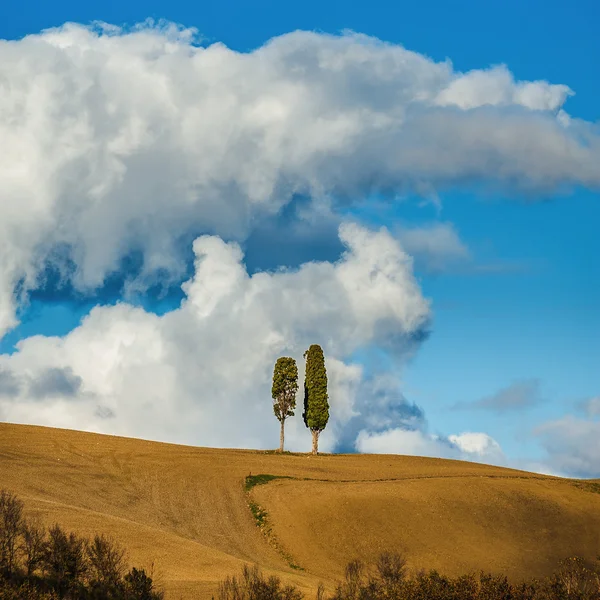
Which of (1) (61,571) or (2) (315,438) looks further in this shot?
(2) (315,438)

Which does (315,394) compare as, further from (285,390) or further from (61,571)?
(61,571)

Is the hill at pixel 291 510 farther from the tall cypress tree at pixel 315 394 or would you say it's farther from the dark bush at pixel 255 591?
the tall cypress tree at pixel 315 394

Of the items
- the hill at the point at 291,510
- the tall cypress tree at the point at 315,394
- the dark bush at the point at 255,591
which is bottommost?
the dark bush at the point at 255,591

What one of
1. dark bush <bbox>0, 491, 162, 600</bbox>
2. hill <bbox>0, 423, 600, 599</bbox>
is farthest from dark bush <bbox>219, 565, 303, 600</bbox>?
hill <bbox>0, 423, 600, 599</bbox>

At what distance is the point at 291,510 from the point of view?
59.3 m

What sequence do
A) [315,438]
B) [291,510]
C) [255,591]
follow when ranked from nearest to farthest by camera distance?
[255,591] < [291,510] < [315,438]

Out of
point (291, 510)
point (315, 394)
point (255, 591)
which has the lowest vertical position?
point (255, 591)

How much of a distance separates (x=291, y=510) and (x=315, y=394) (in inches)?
1474

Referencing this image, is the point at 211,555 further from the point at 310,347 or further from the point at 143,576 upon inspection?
the point at 310,347

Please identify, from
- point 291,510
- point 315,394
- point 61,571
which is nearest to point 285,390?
point 315,394

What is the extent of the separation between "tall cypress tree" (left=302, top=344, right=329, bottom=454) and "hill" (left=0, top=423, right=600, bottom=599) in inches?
684

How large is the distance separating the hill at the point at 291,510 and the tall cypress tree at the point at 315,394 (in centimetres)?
1737

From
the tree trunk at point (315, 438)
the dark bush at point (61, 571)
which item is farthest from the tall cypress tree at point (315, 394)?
the dark bush at point (61, 571)

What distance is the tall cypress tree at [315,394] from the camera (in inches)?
3748
